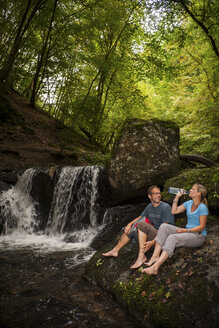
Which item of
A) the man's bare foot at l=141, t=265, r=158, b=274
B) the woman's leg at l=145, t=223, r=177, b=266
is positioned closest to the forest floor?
the woman's leg at l=145, t=223, r=177, b=266

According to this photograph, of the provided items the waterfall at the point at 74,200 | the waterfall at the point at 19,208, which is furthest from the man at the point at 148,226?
the waterfall at the point at 19,208

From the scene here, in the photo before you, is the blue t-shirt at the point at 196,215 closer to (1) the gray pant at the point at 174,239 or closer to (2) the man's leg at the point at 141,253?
(1) the gray pant at the point at 174,239

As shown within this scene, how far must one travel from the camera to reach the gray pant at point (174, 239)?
10.6 feet

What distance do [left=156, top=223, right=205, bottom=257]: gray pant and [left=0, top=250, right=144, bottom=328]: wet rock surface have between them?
1098 mm

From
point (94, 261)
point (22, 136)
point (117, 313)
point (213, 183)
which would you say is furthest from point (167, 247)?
point (22, 136)

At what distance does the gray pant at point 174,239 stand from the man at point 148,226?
319 millimetres

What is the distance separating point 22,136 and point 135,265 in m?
11.7

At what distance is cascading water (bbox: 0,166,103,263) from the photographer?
707 cm

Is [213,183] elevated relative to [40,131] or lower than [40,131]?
lower

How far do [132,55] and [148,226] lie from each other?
12656 millimetres

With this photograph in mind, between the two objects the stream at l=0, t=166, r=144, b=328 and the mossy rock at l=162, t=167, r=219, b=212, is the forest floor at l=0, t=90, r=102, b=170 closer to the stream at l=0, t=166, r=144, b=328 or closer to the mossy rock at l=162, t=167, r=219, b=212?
the stream at l=0, t=166, r=144, b=328

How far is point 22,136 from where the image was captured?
13078mm

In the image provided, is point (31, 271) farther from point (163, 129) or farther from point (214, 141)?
point (214, 141)

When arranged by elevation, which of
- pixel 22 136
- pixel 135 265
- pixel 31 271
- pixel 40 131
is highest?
pixel 40 131
